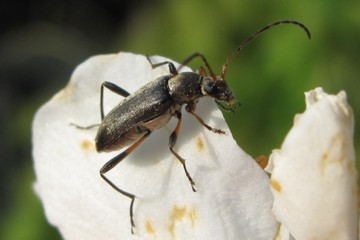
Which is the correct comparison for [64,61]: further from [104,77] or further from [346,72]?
[104,77]

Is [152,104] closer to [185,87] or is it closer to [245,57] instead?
[185,87]

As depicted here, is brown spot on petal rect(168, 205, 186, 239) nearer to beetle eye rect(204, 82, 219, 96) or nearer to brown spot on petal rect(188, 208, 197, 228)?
brown spot on petal rect(188, 208, 197, 228)

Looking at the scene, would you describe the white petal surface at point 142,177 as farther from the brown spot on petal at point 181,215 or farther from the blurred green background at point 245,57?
the blurred green background at point 245,57

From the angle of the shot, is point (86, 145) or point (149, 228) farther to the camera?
point (86, 145)

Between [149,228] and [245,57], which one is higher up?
[149,228]

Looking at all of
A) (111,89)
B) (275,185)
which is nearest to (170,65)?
(111,89)
